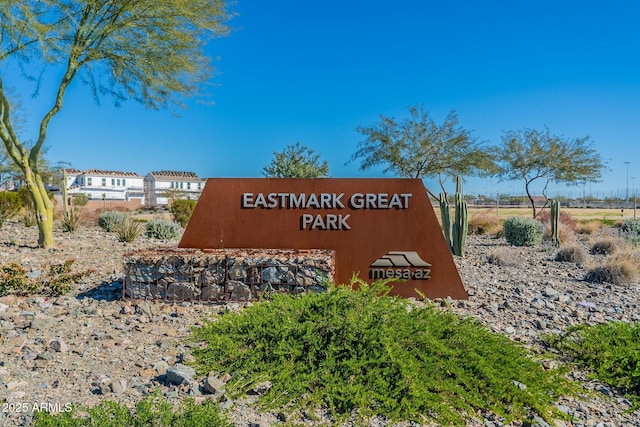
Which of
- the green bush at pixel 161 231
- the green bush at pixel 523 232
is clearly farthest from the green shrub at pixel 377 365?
the green bush at pixel 523 232

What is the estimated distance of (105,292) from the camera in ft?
27.0

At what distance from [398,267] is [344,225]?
1135mm

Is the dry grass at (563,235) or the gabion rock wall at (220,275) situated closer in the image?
the gabion rock wall at (220,275)

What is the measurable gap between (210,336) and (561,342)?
12.8 ft

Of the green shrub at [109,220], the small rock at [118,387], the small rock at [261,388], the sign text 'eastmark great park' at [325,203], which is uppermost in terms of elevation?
the sign text 'eastmark great park' at [325,203]

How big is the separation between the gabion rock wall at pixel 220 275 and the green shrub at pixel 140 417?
3.43 meters

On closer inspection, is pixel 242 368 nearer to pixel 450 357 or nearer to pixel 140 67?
pixel 450 357

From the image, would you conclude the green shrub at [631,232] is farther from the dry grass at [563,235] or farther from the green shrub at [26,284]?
the green shrub at [26,284]

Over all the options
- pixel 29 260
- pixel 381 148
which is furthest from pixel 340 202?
pixel 381 148

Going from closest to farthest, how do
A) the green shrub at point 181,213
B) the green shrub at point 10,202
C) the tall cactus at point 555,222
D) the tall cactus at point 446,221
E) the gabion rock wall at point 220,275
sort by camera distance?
the gabion rock wall at point 220,275 → the tall cactus at point 446,221 → the tall cactus at point 555,222 → the green shrub at point 10,202 → the green shrub at point 181,213

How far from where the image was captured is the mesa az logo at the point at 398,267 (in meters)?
8.30

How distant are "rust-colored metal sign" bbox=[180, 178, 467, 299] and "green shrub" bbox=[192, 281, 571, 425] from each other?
294 centimetres

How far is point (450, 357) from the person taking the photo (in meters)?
4.54

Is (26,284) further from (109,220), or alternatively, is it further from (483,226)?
(483,226)
